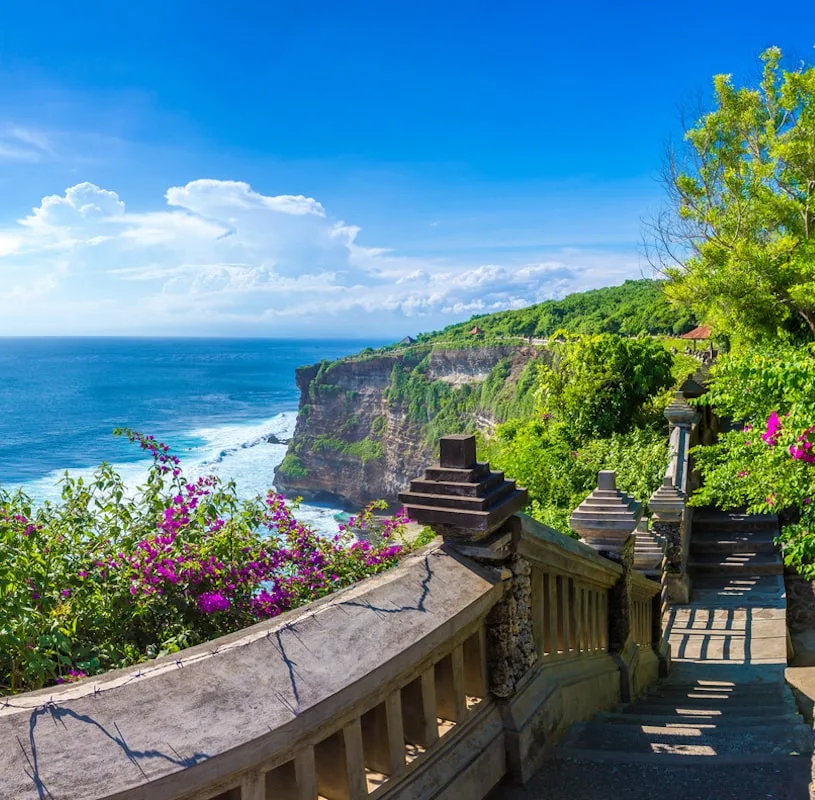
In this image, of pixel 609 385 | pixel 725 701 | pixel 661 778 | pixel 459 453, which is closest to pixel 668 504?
pixel 725 701

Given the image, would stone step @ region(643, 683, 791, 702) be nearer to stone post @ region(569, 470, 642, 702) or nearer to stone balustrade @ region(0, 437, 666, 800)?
stone post @ region(569, 470, 642, 702)

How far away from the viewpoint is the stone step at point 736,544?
1332 centimetres

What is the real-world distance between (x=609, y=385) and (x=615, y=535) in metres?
13.6

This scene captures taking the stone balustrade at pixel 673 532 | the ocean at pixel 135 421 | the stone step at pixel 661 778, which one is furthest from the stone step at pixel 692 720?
the ocean at pixel 135 421

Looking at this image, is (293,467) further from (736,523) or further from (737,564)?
(737,564)

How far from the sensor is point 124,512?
4.09m

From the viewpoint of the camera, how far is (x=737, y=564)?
42.7 feet

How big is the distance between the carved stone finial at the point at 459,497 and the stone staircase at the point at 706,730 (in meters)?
1.31

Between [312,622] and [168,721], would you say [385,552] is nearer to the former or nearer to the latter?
[312,622]

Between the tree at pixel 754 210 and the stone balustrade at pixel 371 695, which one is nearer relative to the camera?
the stone balustrade at pixel 371 695

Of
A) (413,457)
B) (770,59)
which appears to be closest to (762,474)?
(770,59)

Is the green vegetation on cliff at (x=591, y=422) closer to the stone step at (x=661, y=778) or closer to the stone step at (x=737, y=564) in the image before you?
the stone step at (x=737, y=564)

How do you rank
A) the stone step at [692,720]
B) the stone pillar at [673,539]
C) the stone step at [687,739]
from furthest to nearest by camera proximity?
the stone pillar at [673,539] → the stone step at [692,720] → the stone step at [687,739]

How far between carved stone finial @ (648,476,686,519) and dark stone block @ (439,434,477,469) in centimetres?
964
